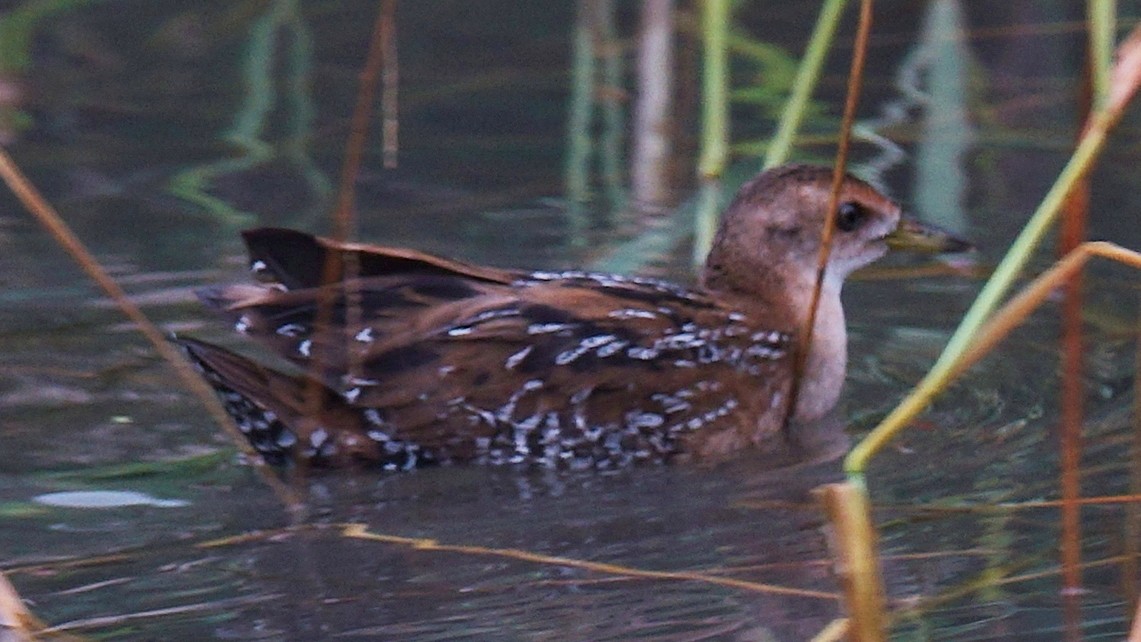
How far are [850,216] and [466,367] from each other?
4.31ft

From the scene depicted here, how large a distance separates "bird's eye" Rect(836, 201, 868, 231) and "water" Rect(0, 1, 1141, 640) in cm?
43

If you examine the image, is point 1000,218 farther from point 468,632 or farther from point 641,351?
point 468,632

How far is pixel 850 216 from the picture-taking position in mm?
6039

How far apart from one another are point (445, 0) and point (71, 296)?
3.75 metres

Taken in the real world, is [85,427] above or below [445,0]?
below

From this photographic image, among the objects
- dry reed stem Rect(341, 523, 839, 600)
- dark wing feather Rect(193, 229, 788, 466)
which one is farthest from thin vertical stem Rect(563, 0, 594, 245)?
dry reed stem Rect(341, 523, 839, 600)

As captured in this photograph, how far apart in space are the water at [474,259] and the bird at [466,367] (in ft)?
0.33

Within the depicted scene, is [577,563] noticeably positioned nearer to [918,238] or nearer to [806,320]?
[806,320]

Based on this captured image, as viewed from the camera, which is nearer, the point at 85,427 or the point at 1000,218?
the point at 85,427

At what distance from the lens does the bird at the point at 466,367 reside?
17.4 feet

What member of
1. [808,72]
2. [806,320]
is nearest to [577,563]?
[808,72]

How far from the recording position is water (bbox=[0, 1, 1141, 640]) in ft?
14.1

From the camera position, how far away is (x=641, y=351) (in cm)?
548

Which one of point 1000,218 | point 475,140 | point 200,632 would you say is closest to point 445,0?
point 475,140
